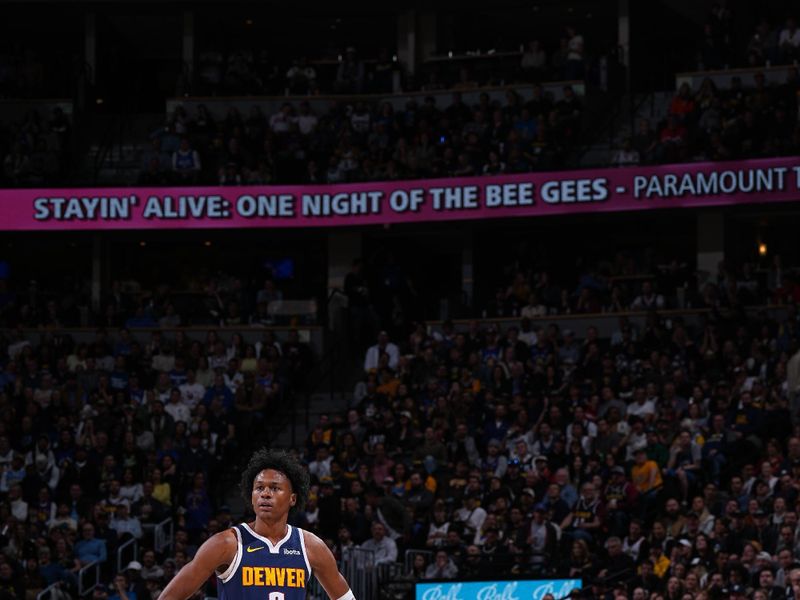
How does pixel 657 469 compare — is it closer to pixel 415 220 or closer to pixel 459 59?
pixel 415 220

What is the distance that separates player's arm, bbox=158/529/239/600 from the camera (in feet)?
28.3

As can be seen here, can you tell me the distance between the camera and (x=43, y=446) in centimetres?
2552

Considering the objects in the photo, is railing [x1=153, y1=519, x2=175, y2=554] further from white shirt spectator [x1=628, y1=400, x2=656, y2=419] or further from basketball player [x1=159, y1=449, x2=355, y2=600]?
basketball player [x1=159, y1=449, x2=355, y2=600]

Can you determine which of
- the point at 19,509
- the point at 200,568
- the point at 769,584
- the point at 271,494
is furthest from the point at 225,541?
the point at 19,509

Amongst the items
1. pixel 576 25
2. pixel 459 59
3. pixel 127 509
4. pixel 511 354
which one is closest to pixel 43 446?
pixel 127 509

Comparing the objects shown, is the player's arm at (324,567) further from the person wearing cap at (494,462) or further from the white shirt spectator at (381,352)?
the white shirt spectator at (381,352)

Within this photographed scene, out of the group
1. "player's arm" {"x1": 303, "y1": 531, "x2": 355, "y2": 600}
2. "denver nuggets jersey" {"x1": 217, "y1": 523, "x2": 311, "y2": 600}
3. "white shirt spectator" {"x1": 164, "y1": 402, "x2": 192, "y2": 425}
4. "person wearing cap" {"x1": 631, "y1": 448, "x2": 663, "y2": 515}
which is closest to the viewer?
"denver nuggets jersey" {"x1": 217, "y1": 523, "x2": 311, "y2": 600}

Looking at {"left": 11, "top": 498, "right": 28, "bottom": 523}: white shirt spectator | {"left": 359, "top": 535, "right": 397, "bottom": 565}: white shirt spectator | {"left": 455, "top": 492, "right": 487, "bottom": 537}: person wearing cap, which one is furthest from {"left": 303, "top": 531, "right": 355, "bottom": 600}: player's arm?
{"left": 11, "top": 498, "right": 28, "bottom": 523}: white shirt spectator

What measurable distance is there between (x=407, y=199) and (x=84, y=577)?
10.6 m

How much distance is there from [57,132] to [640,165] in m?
Result: 11.2

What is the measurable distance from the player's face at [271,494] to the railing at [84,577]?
1376 centimetres

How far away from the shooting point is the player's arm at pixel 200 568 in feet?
28.3

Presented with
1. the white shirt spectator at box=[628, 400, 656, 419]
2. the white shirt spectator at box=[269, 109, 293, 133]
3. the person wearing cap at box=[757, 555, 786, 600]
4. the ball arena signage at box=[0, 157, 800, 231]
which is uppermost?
the white shirt spectator at box=[269, 109, 293, 133]

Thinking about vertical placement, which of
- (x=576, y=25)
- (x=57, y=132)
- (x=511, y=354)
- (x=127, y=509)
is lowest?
(x=127, y=509)
